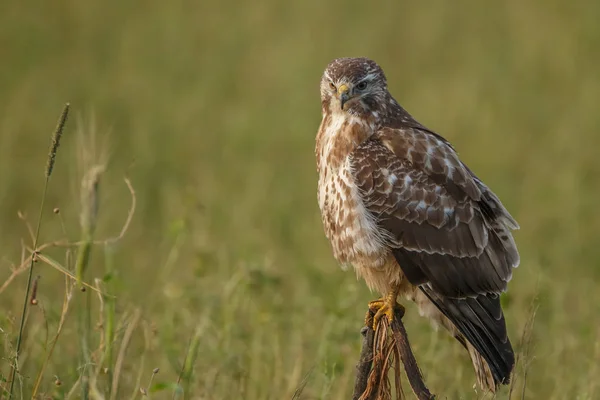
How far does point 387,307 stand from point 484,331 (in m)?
0.42

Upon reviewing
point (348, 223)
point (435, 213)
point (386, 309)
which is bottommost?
point (386, 309)

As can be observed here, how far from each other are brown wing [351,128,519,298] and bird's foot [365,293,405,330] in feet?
0.50

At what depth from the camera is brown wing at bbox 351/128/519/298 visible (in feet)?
16.2

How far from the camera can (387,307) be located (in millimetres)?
4758

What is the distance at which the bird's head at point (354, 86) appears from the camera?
5.20 m

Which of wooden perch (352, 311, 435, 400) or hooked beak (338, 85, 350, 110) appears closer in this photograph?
wooden perch (352, 311, 435, 400)

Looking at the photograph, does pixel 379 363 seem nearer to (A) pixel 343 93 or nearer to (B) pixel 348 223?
(B) pixel 348 223

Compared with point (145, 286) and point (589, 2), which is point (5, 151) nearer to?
point (145, 286)

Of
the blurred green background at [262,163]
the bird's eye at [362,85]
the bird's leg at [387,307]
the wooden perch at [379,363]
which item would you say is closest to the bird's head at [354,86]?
the bird's eye at [362,85]

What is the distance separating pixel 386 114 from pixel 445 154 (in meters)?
0.37

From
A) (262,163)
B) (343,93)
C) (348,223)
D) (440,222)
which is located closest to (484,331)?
(440,222)

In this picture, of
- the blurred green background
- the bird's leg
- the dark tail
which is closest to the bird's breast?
the bird's leg

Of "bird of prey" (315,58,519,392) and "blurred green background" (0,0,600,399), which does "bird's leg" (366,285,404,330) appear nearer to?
"bird of prey" (315,58,519,392)

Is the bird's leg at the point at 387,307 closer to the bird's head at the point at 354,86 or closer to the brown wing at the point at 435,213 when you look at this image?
the brown wing at the point at 435,213
